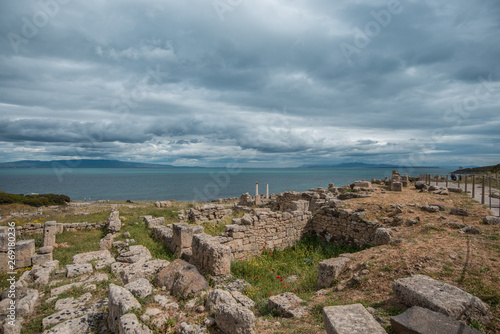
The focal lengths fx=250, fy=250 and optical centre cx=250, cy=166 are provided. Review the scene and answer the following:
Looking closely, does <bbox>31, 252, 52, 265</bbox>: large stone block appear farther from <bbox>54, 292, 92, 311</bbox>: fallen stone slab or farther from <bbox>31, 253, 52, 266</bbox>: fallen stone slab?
<bbox>54, 292, 92, 311</bbox>: fallen stone slab

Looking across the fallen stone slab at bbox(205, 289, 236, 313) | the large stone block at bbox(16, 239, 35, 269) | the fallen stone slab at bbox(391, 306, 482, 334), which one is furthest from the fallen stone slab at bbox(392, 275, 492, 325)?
the large stone block at bbox(16, 239, 35, 269)

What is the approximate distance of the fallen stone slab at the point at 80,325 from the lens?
4488mm

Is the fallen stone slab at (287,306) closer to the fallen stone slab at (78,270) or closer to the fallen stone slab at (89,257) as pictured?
the fallen stone slab at (78,270)

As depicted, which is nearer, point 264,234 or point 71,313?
point 71,313

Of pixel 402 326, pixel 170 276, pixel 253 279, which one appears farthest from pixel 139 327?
pixel 253 279

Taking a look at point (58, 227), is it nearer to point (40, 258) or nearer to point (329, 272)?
point (40, 258)

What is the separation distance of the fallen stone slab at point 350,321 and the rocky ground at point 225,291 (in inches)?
21.5

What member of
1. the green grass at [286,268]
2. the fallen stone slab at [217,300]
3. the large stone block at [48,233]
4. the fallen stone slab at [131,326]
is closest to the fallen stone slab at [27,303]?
the fallen stone slab at [131,326]

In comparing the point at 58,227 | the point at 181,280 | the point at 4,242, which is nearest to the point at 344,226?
the point at 181,280

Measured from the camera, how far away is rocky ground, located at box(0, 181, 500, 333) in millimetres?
4363

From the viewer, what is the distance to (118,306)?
4.48 m

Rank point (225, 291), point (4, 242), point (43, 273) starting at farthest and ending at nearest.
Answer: point (4, 242), point (43, 273), point (225, 291)

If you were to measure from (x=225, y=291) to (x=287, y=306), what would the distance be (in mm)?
1286

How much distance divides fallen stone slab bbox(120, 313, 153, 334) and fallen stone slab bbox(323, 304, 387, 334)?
2799 mm
